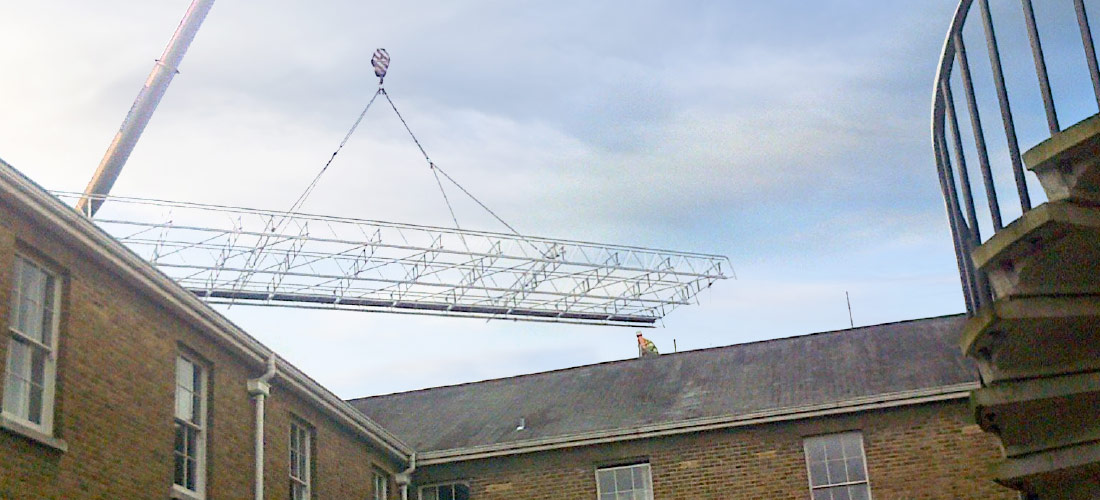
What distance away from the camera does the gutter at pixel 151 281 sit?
1090cm

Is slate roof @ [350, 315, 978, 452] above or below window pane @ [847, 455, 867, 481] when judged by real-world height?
above

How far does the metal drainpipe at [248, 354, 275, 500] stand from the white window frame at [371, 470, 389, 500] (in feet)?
13.1

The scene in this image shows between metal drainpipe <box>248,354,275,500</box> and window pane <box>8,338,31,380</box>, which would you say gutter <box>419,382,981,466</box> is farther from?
window pane <box>8,338,31,380</box>

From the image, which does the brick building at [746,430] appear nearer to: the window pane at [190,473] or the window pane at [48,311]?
the window pane at [190,473]

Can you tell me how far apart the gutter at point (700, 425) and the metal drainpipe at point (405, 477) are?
170 millimetres

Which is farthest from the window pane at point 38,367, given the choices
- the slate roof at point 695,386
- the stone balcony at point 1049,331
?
the slate roof at point 695,386

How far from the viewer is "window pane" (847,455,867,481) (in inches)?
721

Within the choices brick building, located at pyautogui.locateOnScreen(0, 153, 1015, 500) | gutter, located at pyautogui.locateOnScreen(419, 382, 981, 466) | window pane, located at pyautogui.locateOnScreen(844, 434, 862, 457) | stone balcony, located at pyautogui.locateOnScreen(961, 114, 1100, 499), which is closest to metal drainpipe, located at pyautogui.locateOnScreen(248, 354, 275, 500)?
brick building, located at pyautogui.locateOnScreen(0, 153, 1015, 500)

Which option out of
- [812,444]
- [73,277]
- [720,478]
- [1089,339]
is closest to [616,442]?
[720,478]

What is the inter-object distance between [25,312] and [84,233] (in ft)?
3.01

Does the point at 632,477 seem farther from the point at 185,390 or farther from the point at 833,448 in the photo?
the point at 185,390

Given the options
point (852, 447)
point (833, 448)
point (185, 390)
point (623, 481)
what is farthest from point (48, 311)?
point (852, 447)

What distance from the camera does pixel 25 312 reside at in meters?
11.2

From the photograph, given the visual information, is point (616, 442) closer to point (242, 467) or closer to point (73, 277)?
point (242, 467)
